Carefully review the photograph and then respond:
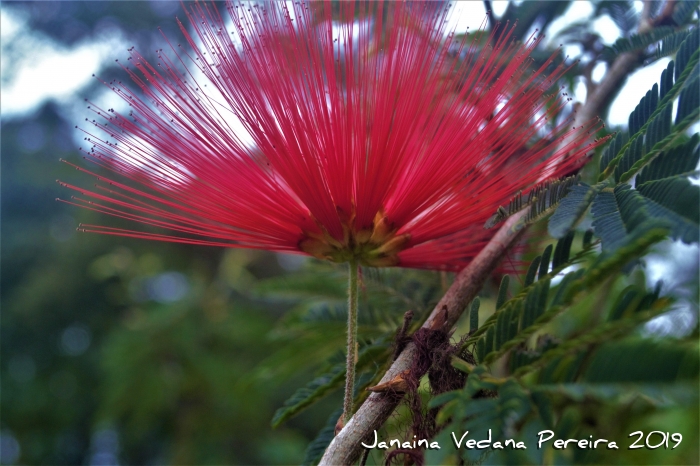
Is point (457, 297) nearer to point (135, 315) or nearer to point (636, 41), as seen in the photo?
point (636, 41)

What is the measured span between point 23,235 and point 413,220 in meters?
8.89

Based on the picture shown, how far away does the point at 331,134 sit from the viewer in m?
1.11

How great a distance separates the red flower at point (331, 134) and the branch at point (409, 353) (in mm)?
130

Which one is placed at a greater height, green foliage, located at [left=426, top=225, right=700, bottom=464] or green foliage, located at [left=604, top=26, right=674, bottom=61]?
green foliage, located at [left=604, top=26, right=674, bottom=61]

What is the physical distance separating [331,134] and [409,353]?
0.46 metres

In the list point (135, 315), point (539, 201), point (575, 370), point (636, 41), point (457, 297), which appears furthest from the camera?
point (135, 315)

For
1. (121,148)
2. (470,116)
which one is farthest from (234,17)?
(470,116)

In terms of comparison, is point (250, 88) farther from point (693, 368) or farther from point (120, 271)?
point (120, 271)

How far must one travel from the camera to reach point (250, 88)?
1.13 meters

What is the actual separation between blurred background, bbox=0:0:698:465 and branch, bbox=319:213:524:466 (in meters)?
0.31

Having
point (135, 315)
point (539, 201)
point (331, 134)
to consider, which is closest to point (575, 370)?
point (539, 201)

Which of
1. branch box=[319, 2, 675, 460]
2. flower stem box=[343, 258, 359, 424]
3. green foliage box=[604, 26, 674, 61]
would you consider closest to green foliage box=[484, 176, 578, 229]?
branch box=[319, 2, 675, 460]

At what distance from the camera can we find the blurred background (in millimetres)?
2088

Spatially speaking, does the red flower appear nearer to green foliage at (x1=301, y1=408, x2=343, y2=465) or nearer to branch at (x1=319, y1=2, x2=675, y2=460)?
branch at (x1=319, y1=2, x2=675, y2=460)
